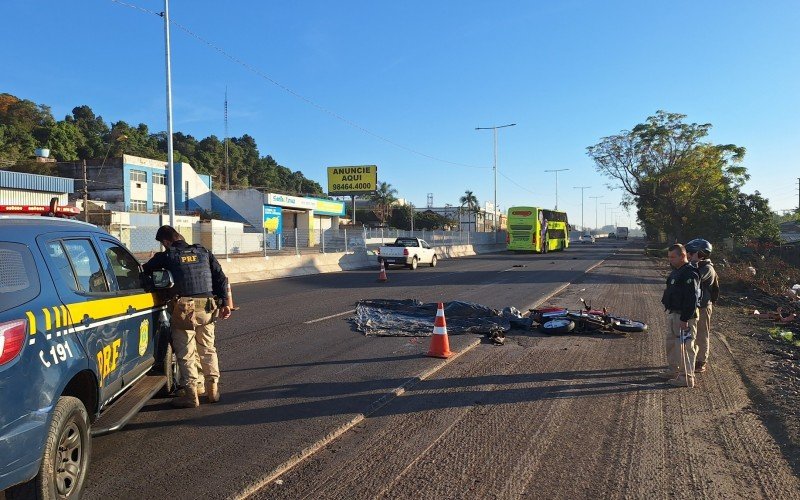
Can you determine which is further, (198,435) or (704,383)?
(704,383)

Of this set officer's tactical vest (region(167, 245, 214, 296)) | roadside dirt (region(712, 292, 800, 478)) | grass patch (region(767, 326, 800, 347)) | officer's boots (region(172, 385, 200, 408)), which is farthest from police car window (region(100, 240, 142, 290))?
grass patch (region(767, 326, 800, 347))

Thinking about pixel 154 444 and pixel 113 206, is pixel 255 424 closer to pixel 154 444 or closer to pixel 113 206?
pixel 154 444

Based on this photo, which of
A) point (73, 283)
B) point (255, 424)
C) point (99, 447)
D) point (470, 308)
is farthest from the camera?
point (470, 308)

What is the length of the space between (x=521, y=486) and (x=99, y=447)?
131 inches

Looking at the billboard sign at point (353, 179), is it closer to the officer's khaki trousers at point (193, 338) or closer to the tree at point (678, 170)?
the tree at point (678, 170)

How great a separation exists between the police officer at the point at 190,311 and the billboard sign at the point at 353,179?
59.4 metres

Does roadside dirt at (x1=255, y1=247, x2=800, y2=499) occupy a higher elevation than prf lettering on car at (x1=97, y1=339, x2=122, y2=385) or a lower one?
lower

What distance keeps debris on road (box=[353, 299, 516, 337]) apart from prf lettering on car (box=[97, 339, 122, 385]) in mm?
5615

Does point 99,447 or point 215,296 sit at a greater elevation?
point 215,296

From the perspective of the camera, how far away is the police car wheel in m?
3.15

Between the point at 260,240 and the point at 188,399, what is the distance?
22.8 m

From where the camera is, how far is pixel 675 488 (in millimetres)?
3961

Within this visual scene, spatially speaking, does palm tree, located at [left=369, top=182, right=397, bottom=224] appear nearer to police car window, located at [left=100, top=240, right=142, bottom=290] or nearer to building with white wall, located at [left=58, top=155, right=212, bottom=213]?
building with white wall, located at [left=58, top=155, right=212, bottom=213]

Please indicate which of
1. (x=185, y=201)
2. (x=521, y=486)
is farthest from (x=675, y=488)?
(x=185, y=201)
